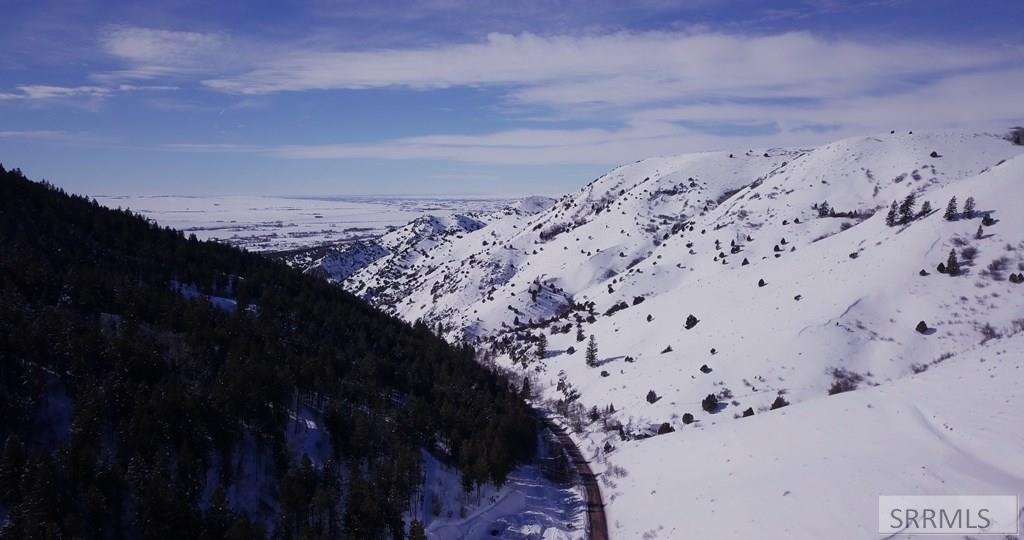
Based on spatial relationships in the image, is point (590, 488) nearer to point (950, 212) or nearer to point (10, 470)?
point (10, 470)

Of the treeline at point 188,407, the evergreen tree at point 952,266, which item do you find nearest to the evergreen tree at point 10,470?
the treeline at point 188,407

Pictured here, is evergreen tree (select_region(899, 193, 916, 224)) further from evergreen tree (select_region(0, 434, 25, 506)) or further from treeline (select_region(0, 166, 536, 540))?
evergreen tree (select_region(0, 434, 25, 506))

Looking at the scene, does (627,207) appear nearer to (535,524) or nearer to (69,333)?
(535,524)

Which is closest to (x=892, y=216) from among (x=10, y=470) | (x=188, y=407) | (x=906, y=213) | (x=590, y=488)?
(x=906, y=213)

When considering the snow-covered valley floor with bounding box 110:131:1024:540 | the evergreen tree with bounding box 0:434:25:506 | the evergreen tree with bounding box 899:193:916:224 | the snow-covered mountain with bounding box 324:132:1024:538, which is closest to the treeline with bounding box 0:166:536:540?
the evergreen tree with bounding box 0:434:25:506

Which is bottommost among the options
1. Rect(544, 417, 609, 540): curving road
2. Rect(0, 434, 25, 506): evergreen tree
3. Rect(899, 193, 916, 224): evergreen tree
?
Rect(544, 417, 609, 540): curving road

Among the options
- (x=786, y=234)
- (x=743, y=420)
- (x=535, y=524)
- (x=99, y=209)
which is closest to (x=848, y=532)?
(x=743, y=420)

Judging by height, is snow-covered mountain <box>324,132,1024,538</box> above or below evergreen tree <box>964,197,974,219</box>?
below
